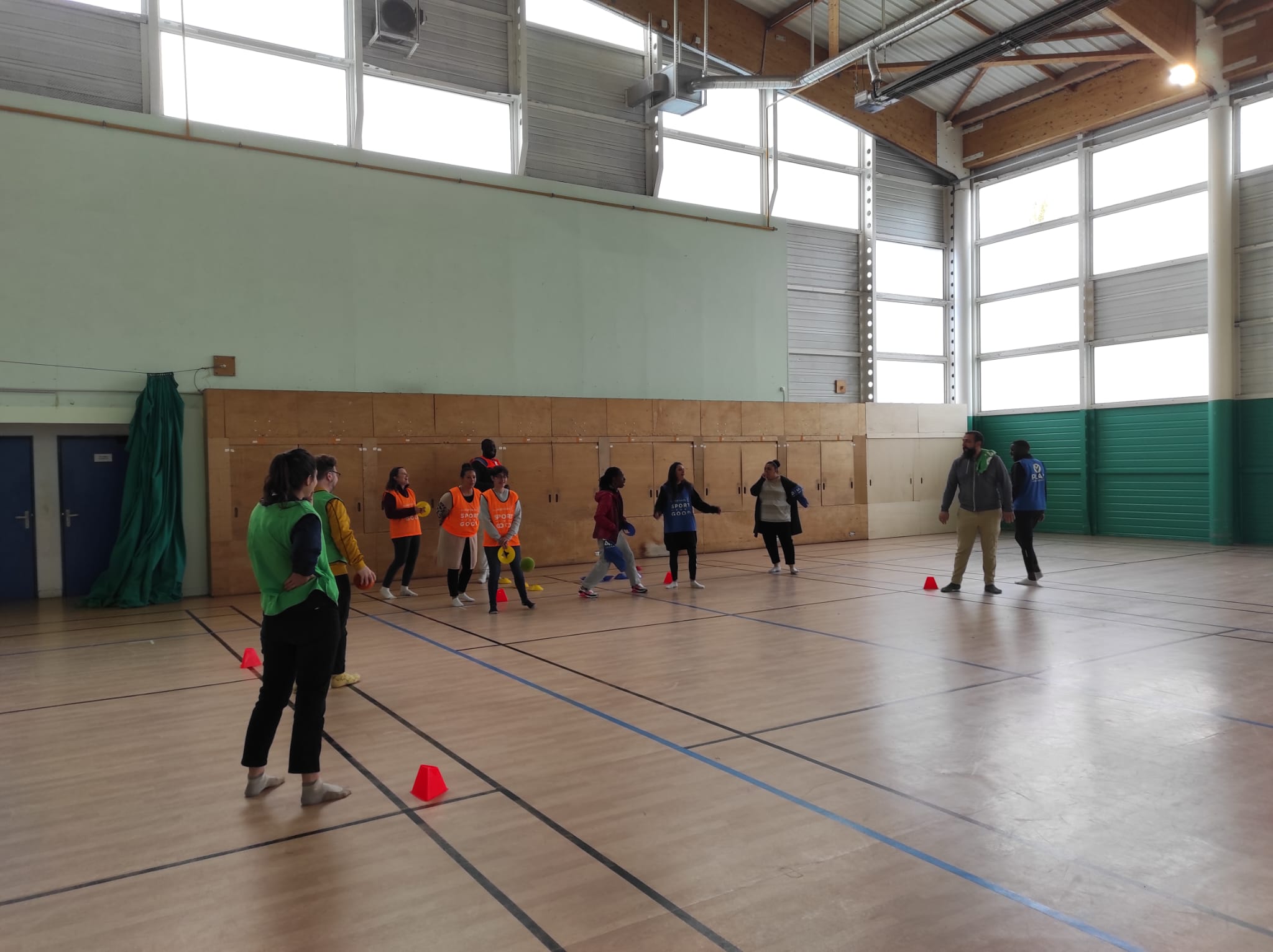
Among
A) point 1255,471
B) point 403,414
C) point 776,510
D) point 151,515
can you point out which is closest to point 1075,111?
point 1255,471

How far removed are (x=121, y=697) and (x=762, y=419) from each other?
40.8ft

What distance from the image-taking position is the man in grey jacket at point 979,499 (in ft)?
33.0

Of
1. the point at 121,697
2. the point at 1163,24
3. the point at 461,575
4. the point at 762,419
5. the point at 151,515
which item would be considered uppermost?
the point at 1163,24

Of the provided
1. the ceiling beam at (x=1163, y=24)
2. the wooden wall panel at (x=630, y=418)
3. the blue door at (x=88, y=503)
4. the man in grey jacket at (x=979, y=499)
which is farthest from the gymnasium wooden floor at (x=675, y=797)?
the ceiling beam at (x=1163, y=24)

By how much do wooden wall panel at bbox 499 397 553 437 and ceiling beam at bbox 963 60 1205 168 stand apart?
11.7 meters

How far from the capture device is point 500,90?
1462cm

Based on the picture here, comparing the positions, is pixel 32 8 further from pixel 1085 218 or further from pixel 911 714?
pixel 1085 218

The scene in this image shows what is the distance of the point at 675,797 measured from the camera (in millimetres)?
4219

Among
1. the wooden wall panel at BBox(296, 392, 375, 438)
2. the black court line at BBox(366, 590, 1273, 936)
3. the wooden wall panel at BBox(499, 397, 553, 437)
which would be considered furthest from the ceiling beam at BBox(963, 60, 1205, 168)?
the black court line at BBox(366, 590, 1273, 936)

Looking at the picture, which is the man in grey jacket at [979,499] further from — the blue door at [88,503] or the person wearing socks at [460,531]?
the blue door at [88,503]

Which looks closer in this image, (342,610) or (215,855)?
(215,855)

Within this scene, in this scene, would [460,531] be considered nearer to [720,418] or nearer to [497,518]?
[497,518]

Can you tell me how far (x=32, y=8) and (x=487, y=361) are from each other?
24.0ft

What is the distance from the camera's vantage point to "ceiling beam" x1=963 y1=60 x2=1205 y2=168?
15.9 meters
